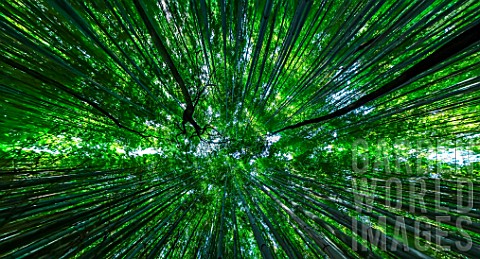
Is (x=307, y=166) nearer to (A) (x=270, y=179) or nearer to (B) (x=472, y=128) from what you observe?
(A) (x=270, y=179)

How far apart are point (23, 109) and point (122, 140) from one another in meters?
0.98

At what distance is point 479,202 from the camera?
4.55ft

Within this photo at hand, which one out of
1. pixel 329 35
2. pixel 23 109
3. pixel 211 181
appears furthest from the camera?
pixel 211 181

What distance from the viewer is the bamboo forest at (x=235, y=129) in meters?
1.10

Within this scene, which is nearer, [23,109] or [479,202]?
[479,202]

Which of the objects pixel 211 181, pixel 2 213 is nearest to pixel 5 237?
pixel 2 213

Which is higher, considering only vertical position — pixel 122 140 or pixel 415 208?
pixel 122 140

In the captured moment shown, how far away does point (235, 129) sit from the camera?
11.9 feet

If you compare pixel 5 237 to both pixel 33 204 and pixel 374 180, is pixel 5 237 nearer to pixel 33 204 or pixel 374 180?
pixel 33 204

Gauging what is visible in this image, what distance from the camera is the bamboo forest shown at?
1.10 metres

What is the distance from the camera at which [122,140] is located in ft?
8.41

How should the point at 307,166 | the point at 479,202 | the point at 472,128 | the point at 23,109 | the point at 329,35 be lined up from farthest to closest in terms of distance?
the point at 307,166 → the point at 472,128 → the point at 329,35 → the point at 23,109 → the point at 479,202

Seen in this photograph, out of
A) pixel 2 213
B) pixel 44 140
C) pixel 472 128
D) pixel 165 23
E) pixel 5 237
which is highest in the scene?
pixel 165 23

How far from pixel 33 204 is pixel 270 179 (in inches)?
106
